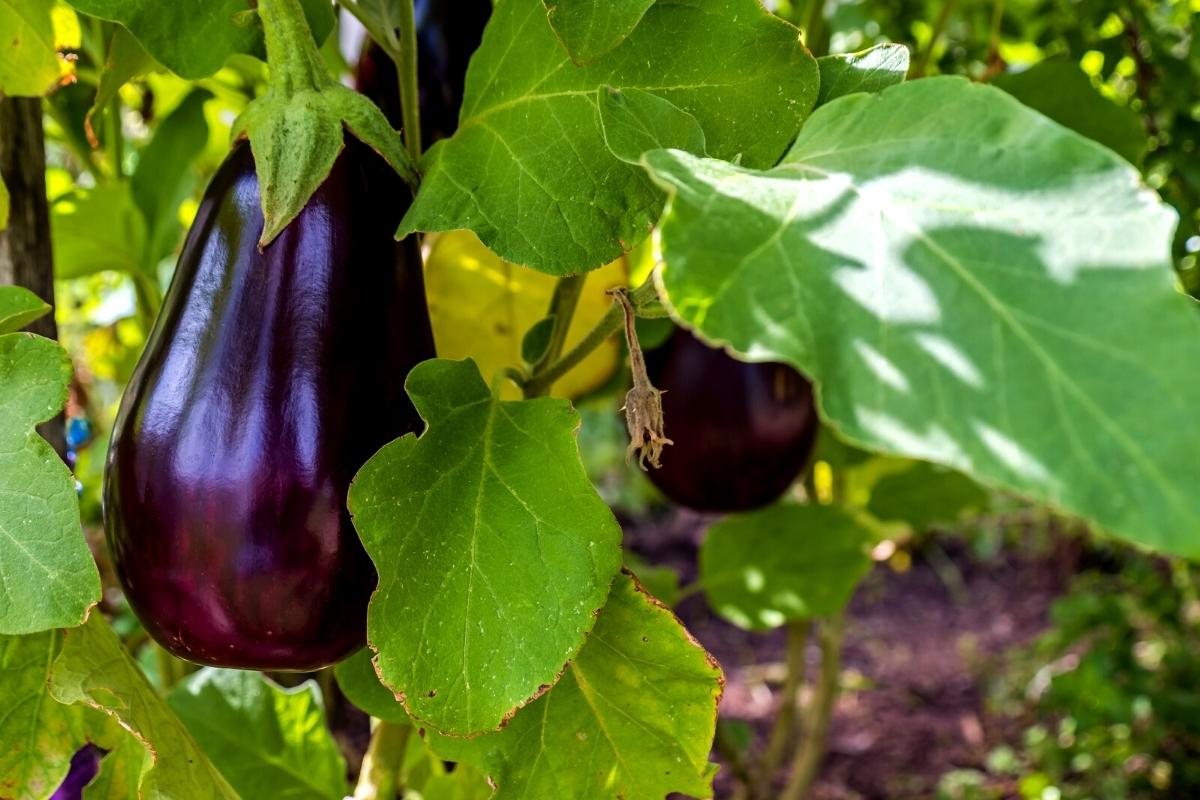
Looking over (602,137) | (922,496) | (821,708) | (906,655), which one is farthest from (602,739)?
(906,655)

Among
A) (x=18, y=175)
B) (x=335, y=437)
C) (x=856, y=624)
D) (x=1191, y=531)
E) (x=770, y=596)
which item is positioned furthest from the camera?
(x=856, y=624)

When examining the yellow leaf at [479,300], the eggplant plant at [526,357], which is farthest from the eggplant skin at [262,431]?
the yellow leaf at [479,300]

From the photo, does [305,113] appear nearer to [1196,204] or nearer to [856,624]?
[1196,204]

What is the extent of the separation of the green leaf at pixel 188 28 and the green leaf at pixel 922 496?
659 mm

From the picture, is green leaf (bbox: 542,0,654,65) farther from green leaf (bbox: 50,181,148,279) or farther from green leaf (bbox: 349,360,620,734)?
green leaf (bbox: 50,181,148,279)

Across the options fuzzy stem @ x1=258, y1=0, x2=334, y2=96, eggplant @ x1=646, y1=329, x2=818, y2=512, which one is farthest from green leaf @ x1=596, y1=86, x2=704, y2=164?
eggplant @ x1=646, y1=329, x2=818, y2=512

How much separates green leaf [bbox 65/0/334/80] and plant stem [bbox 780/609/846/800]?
770mm

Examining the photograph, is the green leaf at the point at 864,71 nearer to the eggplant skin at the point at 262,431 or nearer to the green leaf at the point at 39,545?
the eggplant skin at the point at 262,431

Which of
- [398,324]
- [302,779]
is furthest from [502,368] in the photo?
[302,779]

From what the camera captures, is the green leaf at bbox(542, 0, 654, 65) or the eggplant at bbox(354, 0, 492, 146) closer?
the green leaf at bbox(542, 0, 654, 65)

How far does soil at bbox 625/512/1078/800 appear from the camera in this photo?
1466mm

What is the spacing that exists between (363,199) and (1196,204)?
19.0 inches

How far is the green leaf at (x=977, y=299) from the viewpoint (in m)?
0.21

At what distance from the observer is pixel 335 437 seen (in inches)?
14.1
